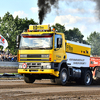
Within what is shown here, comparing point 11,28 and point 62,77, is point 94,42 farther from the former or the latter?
point 62,77

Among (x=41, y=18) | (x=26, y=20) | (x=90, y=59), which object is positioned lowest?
(x=90, y=59)

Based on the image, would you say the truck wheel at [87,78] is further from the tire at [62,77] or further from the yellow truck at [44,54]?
the tire at [62,77]

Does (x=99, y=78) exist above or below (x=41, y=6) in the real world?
below

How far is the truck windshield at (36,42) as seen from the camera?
16.0 m

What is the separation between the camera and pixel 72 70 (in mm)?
17500

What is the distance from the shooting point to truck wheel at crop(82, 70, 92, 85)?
61.4 feet

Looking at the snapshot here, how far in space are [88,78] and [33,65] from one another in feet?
15.8

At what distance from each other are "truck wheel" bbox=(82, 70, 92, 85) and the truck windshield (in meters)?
4.10

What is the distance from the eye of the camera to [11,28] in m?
79.3

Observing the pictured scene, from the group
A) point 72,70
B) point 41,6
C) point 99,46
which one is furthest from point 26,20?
point 72,70

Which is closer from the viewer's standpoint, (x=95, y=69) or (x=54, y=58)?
(x=54, y=58)

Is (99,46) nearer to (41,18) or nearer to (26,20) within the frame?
(26,20)

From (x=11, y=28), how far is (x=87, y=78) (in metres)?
62.0

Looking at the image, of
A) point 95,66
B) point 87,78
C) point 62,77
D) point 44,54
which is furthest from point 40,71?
point 95,66
